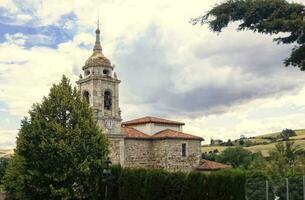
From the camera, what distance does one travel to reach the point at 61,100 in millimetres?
29094

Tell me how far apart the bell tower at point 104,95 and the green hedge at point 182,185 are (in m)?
13.3

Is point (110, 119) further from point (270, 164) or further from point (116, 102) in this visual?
point (270, 164)

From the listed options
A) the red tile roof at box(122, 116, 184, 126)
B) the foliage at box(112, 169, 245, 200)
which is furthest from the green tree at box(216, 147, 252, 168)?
the foliage at box(112, 169, 245, 200)

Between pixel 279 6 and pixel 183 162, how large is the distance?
94.4ft

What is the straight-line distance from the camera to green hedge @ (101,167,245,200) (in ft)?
78.0

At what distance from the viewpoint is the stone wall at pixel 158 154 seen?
42406 millimetres

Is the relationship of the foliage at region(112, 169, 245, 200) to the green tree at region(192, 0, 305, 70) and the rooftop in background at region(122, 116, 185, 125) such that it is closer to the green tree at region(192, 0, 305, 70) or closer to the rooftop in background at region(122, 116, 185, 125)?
the green tree at region(192, 0, 305, 70)

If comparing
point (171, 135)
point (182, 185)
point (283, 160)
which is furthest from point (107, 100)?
point (182, 185)

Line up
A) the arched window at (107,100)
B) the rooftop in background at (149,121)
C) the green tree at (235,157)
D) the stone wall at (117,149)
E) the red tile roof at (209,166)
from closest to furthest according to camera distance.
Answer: the stone wall at (117,149)
the arched window at (107,100)
the red tile roof at (209,166)
the rooftop in background at (149,121)
the green tree at (235,157)

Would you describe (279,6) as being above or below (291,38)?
above

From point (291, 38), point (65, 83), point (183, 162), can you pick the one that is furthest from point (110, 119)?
point (291, 38)

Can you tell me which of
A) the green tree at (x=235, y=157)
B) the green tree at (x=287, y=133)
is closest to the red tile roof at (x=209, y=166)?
the green tree at (x=235, y=157)

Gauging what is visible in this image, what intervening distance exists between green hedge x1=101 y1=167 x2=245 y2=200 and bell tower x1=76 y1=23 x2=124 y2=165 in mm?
13289

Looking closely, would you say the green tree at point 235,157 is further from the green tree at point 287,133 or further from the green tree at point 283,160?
the green tree at point 287,133
